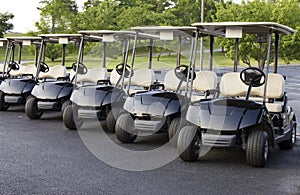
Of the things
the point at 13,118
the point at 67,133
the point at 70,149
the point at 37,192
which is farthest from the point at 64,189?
the point at 13,118

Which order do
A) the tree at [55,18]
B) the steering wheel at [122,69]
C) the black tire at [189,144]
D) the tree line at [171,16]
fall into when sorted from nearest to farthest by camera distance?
the black tire at [189,144] → the steering wheel at [122,69] → the tree line at [171,16] → the tree at [55,18]

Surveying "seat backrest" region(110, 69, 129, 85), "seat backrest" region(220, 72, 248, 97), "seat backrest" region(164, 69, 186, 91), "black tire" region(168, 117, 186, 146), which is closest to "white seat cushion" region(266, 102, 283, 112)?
"seat backrest" region(220, 72, 248, 97)

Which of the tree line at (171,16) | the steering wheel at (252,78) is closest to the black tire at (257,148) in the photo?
the steering wheel at (252,78)

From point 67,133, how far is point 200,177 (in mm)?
3504

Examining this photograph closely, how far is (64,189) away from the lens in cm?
521

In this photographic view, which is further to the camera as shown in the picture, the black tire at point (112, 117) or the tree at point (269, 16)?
the tree at point (269, 16)

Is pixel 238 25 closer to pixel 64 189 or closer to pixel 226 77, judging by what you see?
pixel 226 77

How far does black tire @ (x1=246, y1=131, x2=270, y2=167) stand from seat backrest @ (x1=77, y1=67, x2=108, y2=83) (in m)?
4.77

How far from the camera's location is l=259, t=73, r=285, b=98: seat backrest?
24.6ft

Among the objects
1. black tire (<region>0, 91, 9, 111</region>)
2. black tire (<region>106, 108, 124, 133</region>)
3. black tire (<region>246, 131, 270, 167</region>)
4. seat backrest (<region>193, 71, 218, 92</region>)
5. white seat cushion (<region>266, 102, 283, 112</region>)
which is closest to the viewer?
black tire (<region>246, 131, 270, 167</region>)

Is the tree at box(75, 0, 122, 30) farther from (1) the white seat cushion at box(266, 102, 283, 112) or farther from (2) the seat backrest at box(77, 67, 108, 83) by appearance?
(1) the white seat cushion at box(266, 102, 283, 112)

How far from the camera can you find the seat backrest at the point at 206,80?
8.38m

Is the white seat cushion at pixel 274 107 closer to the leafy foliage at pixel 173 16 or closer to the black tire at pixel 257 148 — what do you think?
the black tire at pixel 257 148

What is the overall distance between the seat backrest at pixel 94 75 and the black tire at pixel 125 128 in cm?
276
